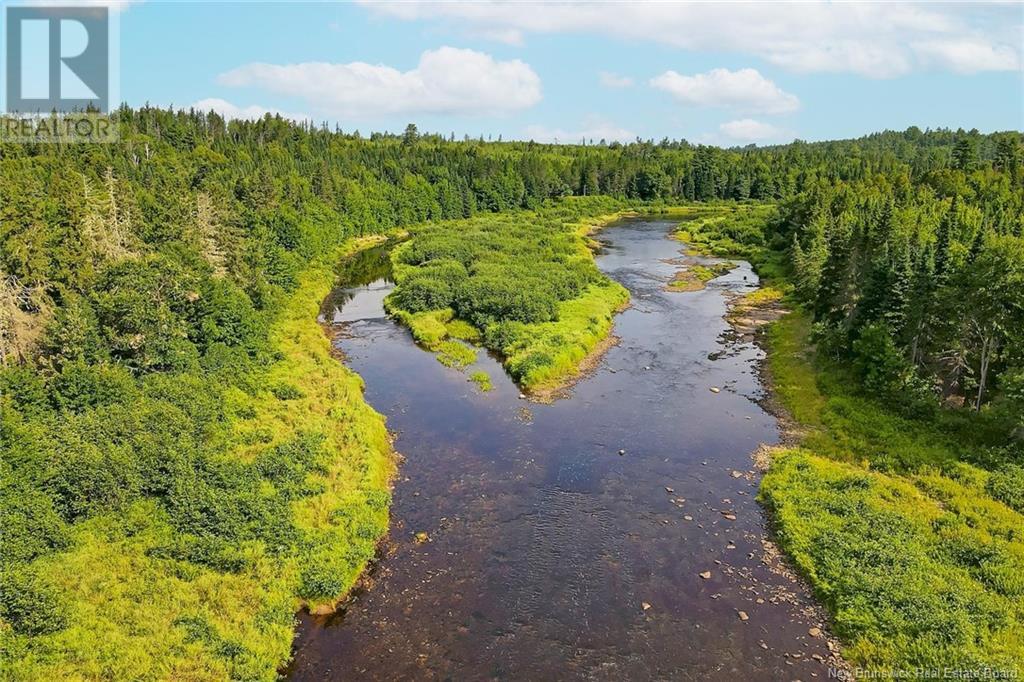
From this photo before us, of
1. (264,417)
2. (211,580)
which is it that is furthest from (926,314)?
(211,580)

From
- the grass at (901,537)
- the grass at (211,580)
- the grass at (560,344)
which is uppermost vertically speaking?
the grass at (560,344)

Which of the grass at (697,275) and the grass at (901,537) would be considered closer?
the grass at (901,537)

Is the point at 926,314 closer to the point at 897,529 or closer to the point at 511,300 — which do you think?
the point at 897,529

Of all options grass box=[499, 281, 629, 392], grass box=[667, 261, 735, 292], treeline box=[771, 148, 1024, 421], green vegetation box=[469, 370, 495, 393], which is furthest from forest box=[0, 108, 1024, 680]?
grass box=[667, 261, 735, 292]

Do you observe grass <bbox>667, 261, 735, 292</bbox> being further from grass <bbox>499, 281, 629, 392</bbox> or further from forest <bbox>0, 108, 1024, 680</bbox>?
grass <bbox>499, 281, 629, 392</bbox>

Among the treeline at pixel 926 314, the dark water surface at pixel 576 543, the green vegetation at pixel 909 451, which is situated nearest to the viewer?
the dark water surface at pixel 576 543

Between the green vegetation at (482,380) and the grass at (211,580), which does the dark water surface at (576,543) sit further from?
the grass at (211,580)

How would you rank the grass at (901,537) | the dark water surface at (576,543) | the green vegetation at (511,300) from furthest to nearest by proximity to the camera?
the green vegetation at (511,300) → the dark water surface at (576,543) → the grass at (901,537)

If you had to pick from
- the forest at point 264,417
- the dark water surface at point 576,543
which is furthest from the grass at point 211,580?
the dark water surface at point 576,543
